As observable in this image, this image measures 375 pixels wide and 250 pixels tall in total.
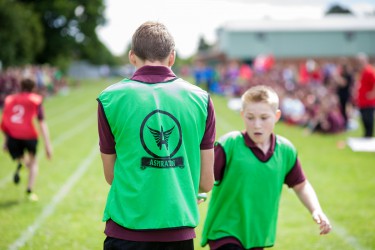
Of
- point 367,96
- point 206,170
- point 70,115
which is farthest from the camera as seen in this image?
point 70,115

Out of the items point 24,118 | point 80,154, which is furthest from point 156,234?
point 80,154

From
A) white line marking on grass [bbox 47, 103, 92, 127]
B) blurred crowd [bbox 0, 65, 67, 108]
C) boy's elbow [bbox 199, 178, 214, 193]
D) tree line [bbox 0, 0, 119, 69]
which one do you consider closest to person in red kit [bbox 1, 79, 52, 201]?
boy's elbow [bbox 199, 178, 214, 193]

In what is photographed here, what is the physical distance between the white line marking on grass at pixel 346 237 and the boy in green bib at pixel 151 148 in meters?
3.81

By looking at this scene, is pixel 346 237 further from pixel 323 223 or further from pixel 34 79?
pixel 34 79

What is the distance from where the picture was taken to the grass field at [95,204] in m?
6.00

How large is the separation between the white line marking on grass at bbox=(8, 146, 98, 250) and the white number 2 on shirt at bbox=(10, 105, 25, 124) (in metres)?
1.37

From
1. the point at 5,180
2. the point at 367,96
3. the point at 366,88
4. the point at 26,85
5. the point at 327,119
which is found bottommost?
the point at 327,119

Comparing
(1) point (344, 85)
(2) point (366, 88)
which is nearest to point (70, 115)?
(1) point (344, 85)

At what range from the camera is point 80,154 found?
12.3 meters

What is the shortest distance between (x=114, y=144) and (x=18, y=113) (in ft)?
19.0

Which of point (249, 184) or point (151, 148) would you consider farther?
point (249, 184)

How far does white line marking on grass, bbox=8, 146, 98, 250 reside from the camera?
595 cm

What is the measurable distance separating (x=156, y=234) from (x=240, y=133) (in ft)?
4.33

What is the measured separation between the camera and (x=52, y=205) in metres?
7.58
